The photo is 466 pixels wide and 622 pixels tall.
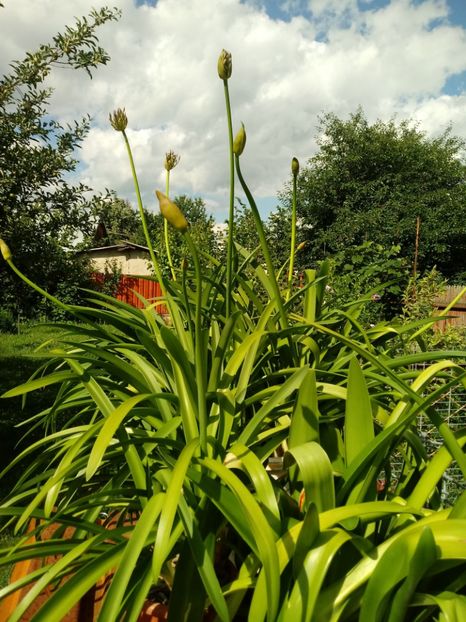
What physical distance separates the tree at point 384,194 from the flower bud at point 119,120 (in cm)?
1562

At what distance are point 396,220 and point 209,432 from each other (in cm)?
1702

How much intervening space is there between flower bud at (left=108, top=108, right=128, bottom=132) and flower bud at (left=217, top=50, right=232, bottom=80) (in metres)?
0.35

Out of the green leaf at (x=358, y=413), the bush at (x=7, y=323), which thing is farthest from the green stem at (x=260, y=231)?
the bush at (x=7, y=323)

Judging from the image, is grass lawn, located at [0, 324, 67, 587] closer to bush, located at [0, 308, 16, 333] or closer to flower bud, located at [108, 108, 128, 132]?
flower bud, located at [108, 108, 128, 132]

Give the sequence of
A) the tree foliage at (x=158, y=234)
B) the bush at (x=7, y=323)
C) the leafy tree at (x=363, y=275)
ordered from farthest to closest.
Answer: the bush at (x=7, y=323) → the leafy tree at (x=363, y=275) → the tree foliage at (x=158, y=234)

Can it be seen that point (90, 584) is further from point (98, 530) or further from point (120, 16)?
point (120, 16)

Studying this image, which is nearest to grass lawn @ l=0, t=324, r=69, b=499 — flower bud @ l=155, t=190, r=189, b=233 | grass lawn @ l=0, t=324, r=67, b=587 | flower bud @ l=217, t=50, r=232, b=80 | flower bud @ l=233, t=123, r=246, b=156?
grass lawn @ l=0, t=324, r=67, b=587

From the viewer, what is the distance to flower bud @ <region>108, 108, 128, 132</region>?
125cm

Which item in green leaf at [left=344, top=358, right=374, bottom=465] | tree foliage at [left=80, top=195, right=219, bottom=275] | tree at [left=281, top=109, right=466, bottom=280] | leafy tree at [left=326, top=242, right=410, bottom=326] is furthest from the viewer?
tree at [left=281, top=109, right=466, bottom=280]

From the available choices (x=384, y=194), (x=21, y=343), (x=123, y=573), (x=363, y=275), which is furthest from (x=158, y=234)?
(x=384, y=194)

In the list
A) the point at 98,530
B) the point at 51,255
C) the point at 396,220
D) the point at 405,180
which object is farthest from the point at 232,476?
the point at 405,180

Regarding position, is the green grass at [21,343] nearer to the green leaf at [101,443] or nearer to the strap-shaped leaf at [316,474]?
the green leaf at [101,443]

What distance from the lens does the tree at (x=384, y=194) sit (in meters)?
16.7

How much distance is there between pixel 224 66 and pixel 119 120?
0.36 meters
